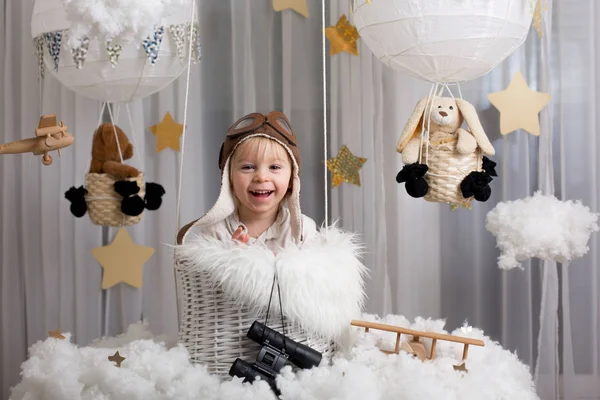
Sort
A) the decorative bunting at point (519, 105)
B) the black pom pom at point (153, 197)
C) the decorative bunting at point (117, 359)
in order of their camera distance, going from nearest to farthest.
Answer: the decorative bunting at point (117, 359), the black pom pom at point (153, 197), the decorative bunting at point (519, 105)

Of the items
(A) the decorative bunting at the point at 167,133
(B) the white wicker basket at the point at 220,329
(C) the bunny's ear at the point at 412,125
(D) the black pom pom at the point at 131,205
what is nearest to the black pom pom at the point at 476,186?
(C) the bunny's ear at the point at 412,125

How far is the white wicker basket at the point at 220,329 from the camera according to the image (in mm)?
1316

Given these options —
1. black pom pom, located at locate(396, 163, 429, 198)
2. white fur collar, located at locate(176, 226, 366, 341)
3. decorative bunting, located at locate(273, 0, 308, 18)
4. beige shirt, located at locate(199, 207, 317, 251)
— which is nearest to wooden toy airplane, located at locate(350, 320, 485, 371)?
white fur collar, located at locate(176, 226, 366, 341)

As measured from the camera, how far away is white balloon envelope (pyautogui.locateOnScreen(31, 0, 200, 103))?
1.69m

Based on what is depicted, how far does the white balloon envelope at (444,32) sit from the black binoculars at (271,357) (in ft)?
2.25

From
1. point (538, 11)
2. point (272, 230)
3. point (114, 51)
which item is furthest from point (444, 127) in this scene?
point (114, 51)

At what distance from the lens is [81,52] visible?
5.50ft

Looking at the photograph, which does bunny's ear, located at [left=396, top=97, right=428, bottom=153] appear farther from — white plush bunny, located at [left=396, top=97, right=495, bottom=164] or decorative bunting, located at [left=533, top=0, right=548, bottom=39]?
decorative bunting, located at [left=533, top=0, right=548, bottom=39]

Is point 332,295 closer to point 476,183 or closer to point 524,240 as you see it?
point 476,183

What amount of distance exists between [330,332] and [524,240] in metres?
0.75

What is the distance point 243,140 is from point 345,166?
797 mm

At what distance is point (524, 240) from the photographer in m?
1.83

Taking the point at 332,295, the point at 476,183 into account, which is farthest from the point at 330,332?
the point at 476,183

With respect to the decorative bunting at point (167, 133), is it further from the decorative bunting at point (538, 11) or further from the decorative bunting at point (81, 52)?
the decorative bunting at point (538, 11)
